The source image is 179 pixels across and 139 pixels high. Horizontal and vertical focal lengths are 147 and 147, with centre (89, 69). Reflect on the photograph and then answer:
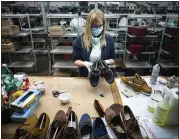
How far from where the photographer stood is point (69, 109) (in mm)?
984

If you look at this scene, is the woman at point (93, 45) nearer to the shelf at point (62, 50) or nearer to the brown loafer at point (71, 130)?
the brown loafer at point (71, 130)

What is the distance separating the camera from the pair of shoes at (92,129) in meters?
0.79

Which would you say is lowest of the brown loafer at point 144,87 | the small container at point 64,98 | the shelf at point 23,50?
the shelf at point 23,50

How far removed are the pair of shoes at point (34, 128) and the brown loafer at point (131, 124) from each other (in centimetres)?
45

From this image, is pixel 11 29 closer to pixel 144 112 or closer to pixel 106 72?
pixel 106 72

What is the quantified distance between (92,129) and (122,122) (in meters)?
0.18

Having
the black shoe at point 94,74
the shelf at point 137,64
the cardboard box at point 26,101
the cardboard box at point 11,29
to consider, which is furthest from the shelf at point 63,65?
the cardboard box at point 26,101

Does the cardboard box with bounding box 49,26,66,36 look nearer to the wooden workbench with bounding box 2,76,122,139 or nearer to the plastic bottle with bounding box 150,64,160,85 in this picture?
the wooden workbench with bounding box 2,76,122,139

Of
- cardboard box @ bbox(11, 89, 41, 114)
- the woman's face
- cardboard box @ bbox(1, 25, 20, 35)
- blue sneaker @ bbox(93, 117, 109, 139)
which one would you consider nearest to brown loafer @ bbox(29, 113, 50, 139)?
cardboard box @ bbox(11, 89, 41, 114)

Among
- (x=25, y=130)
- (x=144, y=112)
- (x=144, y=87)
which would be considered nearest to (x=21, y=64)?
(x=25, y=130)

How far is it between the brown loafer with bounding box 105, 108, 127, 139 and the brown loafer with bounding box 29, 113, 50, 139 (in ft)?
1.19

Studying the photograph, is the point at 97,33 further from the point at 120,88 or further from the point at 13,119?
the point at 13,119

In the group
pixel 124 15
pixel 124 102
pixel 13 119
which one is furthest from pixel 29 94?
pixel 124 15

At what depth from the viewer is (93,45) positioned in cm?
155
